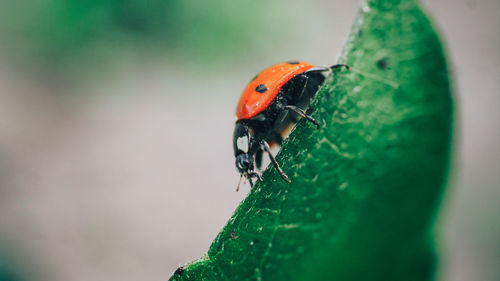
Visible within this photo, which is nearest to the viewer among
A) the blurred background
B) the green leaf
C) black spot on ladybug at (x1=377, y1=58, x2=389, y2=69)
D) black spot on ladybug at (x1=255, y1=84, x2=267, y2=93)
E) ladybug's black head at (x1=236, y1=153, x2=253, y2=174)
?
the green leaf

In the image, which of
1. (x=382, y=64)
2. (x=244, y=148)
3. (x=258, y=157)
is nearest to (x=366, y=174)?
(x=382, y=64)

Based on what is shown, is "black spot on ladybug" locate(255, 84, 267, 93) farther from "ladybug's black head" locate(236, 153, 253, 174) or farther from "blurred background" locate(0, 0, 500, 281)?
"blurred background" locate(0, 0, 500, 281)

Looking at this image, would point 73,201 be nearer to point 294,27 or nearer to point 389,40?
point 294,27

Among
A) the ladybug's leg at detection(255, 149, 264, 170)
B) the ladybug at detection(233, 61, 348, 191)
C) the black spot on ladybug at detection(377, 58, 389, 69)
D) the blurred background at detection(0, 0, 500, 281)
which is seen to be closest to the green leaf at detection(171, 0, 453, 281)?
the black spot on ladybug at detection(377, 58, 389, 69)

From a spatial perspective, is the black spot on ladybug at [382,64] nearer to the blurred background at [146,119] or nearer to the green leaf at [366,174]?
the green leaf at [366,174]

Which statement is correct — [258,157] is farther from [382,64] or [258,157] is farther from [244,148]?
[382,64]
